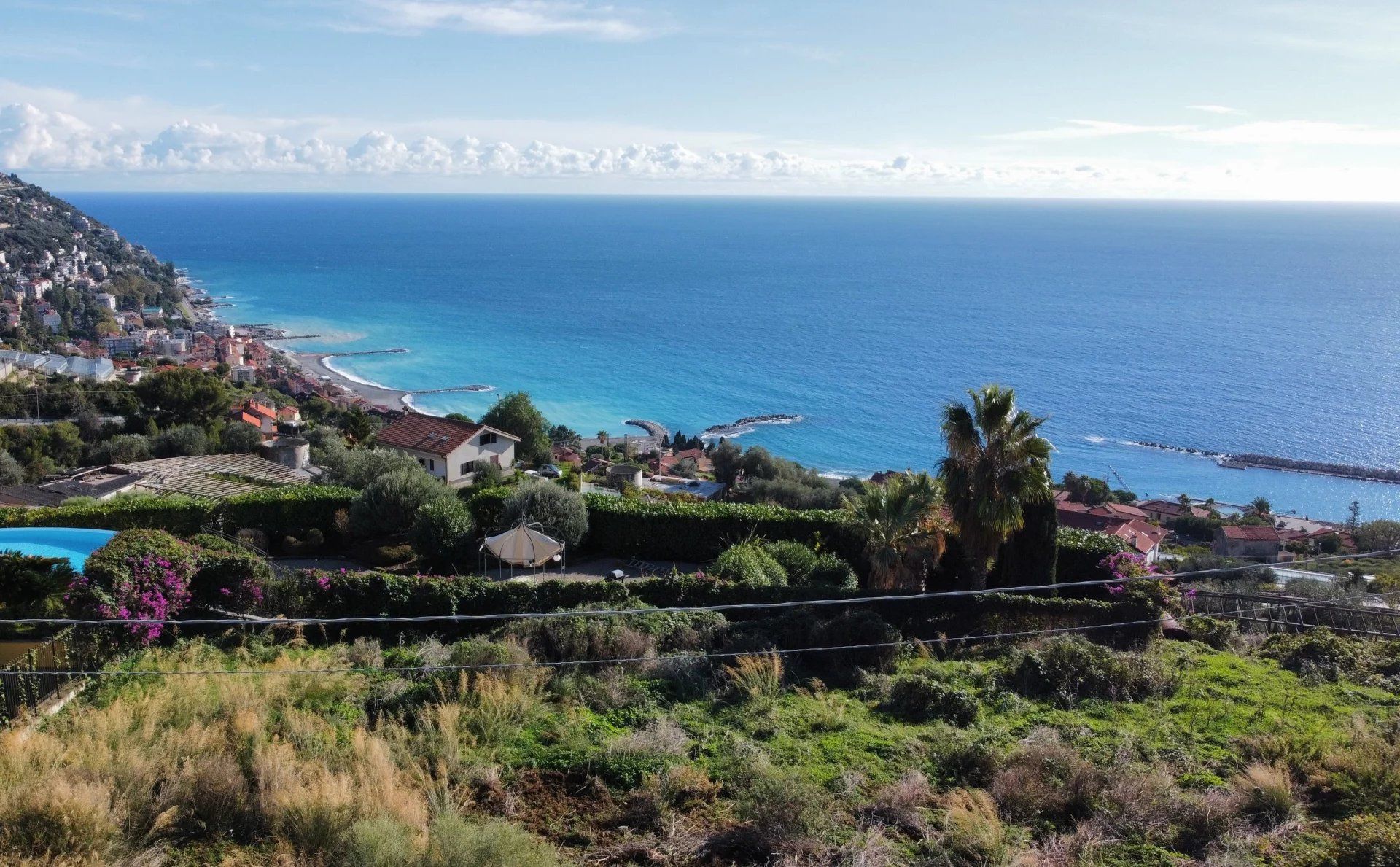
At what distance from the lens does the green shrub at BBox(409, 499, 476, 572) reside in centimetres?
1920

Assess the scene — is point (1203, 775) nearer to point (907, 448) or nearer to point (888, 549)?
point (888, 549)

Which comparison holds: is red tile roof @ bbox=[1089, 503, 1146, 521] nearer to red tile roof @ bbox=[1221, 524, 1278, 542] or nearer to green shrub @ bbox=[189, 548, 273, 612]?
red tile roof @ bbox=[1221, 524, 1278, 542]

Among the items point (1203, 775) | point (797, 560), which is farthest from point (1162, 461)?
point (1203, 775)

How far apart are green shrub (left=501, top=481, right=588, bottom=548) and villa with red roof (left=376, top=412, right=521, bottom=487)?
11647 millimetres

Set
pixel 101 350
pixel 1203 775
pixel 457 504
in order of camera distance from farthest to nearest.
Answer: pixel 101 350
pixel 457 504
pixel 1203 775

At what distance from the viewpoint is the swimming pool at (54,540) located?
15.8 m

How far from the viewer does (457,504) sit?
64.9 ft

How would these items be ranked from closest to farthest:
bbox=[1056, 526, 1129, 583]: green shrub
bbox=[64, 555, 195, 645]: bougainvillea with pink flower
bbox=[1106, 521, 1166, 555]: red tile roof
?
bbox=[64, 555, 195, 645]: bougainvillea with pink flower → bbox=[1056, 526, 1129, 583]: green shrub → bbox=[1106, 521, 1166, 555]: red tile roof

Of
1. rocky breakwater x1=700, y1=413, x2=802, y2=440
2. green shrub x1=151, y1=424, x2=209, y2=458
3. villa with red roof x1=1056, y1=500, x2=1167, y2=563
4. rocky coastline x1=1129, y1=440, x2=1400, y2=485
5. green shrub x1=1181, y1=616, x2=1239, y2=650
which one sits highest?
green shrub x1=1181, y1=616, x2=1239, y2=650

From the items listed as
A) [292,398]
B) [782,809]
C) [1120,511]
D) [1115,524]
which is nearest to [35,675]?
[782,809]

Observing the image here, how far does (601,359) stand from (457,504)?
76.4 m

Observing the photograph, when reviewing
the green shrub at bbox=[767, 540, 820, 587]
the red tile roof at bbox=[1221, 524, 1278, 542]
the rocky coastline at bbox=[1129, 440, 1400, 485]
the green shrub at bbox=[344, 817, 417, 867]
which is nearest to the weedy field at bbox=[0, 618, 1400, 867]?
the green shrub at bbox=[344, 817, 417, 867]

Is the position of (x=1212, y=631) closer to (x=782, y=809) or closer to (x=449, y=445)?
(x=782, y=809)

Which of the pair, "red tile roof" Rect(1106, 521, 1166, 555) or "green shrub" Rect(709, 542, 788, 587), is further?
"red tile roof" Rect(1106, 521, 1166, 555)
